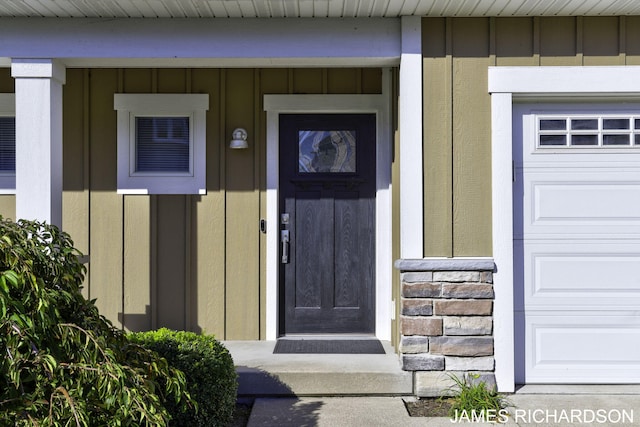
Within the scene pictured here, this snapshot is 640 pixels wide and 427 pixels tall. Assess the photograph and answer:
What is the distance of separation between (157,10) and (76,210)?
1885 millimetres

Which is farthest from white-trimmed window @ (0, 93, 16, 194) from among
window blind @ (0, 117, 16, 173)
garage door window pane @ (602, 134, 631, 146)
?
garage door window pane @ (602, 134, 631, 146)

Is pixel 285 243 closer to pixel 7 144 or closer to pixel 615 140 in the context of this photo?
pixel 7 144

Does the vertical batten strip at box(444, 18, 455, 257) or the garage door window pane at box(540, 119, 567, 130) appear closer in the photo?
the vertical batten strip at box(444, 18, 455, 257)

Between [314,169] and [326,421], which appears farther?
[314,169]

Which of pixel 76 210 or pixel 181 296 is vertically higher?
pixel 76 210

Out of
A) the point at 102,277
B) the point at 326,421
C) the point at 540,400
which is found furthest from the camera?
the point at 102,277

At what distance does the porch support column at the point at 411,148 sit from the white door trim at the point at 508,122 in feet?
1.56

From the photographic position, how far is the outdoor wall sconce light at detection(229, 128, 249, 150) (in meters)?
4.57

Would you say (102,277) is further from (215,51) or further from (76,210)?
(215,51)

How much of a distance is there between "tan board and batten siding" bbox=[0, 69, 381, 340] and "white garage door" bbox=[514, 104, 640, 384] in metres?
1.50

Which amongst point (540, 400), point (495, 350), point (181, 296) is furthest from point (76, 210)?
point (540, 400)

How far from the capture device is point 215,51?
3760 millimetres

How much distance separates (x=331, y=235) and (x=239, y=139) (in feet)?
3.51

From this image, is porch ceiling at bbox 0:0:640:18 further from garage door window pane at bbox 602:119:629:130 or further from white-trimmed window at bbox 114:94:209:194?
white-trimmed window at bbox 114:94:209:194
